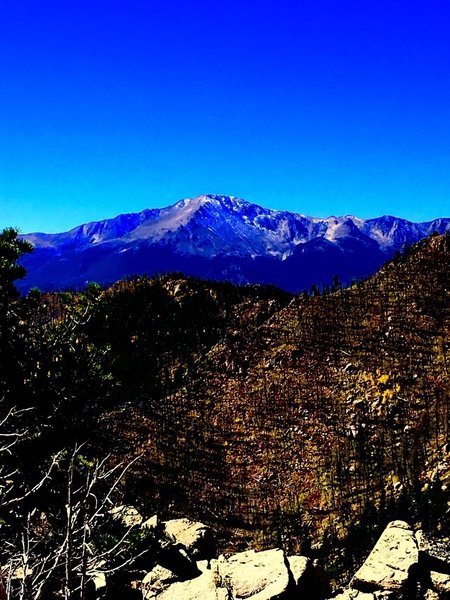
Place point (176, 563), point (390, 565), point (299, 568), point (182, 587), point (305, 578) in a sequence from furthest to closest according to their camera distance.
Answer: point (176, 563) → point (390, 565) → point (182, 587) → point (299, 568) → point (305, 578)

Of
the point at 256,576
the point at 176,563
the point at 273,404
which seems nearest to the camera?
the point at 256,576

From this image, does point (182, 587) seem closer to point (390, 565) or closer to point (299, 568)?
point (299, 568)

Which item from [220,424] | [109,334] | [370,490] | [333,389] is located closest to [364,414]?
[333,389]

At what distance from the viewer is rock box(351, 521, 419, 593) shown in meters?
15.1

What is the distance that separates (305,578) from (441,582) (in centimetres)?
399

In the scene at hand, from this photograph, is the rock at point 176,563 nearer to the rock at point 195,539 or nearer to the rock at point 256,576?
the rock at point 256,576

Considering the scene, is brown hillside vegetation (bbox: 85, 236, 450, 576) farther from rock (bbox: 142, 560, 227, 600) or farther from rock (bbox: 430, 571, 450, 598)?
rock (bbox: 142, 560, 227, 600)

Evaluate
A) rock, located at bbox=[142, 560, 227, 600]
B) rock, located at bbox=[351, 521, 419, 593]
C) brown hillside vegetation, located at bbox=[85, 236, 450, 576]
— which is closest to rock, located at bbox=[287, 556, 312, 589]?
rock, located at bbox=[351, 521, 419, 593]

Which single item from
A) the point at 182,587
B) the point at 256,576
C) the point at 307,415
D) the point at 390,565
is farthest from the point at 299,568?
the point at 307,415

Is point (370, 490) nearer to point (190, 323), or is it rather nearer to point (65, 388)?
point (65, 388)

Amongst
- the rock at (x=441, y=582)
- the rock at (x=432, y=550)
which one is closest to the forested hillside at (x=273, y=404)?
the rock at (x=432, y=550)

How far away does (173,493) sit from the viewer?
118 ft

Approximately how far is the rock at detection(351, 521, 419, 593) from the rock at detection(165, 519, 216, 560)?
337 inches

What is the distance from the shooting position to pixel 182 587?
15.2m
